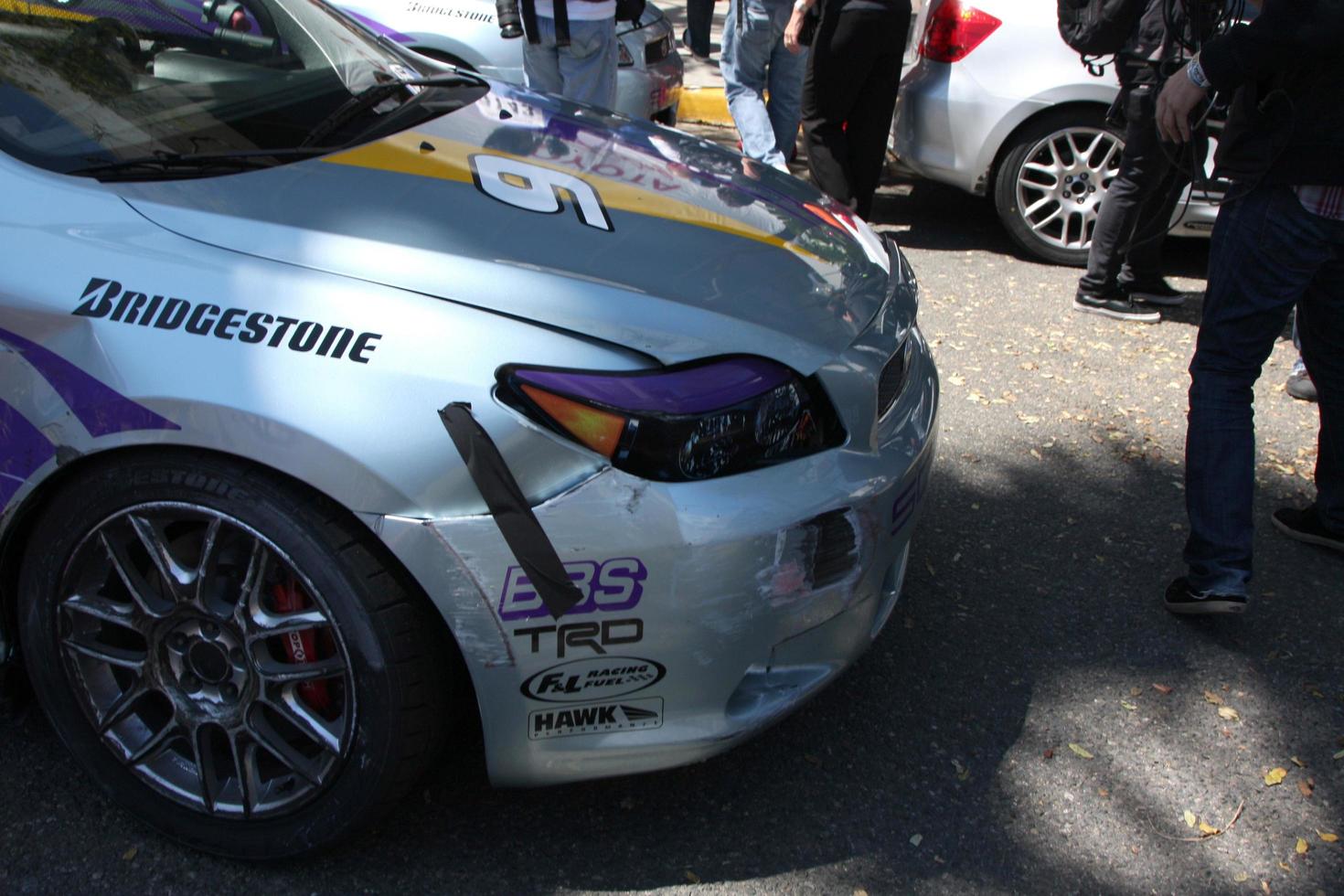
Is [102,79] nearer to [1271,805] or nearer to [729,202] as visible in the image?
[729,202]

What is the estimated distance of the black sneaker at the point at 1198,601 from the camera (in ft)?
9.78

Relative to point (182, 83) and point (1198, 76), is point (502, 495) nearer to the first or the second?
point (182, 83)

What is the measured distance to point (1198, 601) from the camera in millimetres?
3035

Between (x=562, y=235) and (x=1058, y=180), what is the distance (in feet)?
13.4

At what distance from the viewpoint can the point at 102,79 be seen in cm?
251

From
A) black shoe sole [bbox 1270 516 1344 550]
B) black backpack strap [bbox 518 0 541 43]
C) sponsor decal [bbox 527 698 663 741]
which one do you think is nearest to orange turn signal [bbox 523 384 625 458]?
sponsor decal [bbox 527 698 663 741]

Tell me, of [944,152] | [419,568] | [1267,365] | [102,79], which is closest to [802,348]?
[419,568]

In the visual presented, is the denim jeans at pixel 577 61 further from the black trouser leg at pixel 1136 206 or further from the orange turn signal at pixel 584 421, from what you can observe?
the orange turn signal at pixel 584 421

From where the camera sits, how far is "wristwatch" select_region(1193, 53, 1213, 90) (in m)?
2.79

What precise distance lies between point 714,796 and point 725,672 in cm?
48

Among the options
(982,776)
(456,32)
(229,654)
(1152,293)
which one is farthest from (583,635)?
(456,32)

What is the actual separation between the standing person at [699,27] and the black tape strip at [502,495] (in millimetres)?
9053

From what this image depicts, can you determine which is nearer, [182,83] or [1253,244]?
[182,83]

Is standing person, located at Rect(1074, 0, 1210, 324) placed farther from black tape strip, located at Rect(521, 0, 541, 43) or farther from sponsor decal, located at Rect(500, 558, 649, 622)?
sponsor decal, located at Rect(500, 558, 649, 622)
